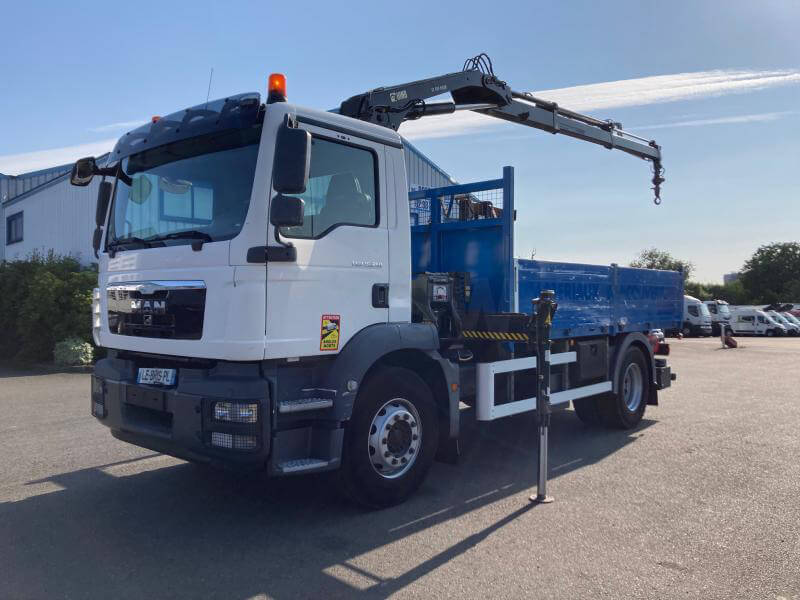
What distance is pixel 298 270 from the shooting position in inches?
170

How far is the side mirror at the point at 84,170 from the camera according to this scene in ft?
17.6

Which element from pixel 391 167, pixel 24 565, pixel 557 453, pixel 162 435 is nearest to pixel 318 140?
pixel 391 167

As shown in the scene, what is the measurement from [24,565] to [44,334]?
39.9ft

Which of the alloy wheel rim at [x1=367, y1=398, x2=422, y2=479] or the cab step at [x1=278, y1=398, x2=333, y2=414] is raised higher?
the cab step at [x1=278, y1=398, x2=333, y2=414]

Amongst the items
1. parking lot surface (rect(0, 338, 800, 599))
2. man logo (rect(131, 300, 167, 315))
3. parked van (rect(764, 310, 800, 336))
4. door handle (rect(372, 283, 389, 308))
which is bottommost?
parking lot surface (rect(0, 338, 800, 599))

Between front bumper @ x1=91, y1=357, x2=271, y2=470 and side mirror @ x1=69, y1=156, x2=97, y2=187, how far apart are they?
1785mm

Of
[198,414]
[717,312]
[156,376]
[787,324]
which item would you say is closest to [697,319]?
[717,312]

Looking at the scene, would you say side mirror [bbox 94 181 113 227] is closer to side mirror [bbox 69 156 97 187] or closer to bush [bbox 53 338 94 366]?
side mirror [bbox 69 156 97 187]

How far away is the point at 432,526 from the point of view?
15.2ft

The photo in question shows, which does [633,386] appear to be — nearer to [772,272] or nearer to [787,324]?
[787,324]

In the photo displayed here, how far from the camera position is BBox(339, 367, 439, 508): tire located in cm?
466

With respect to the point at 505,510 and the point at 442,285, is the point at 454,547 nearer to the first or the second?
the point at 505,510

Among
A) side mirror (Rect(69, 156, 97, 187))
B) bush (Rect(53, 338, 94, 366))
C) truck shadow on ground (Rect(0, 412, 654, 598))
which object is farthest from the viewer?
bush (Rect(53, 338, 94, 366))

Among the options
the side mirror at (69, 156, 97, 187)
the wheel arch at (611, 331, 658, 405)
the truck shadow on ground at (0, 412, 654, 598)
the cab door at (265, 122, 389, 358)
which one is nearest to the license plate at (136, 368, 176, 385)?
the cab door at (265, 122, 389, 358)
